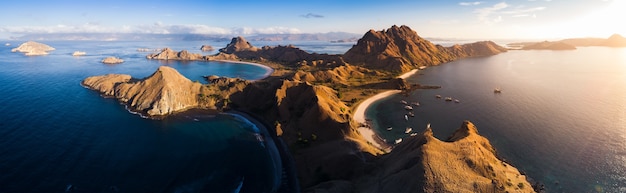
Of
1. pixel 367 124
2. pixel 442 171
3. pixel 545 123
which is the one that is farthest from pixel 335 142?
pixel 545 123

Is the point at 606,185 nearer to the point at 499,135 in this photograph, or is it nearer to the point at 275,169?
the point at 499,135

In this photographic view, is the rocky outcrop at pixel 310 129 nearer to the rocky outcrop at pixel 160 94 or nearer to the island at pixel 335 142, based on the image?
the island at pixel 335 142

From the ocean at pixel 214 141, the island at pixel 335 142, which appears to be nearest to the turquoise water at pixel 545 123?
the ocean at pixel 214 141

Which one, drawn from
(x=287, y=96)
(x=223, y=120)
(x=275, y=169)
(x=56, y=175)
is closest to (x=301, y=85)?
(x=287, y=96)

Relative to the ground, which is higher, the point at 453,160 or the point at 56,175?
the point at 453,160

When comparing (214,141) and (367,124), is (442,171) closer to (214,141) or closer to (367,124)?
(367,124)

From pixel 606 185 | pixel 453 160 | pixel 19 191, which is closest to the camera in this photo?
pixel 453 160

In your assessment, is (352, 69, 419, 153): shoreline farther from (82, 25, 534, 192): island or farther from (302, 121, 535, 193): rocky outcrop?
(302, 121, 535, 193): rocky outcrop

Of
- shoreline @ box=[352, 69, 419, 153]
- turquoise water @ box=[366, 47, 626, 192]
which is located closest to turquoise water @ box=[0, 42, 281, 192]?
shoreline @ box=[352, 69, 419, 153]
